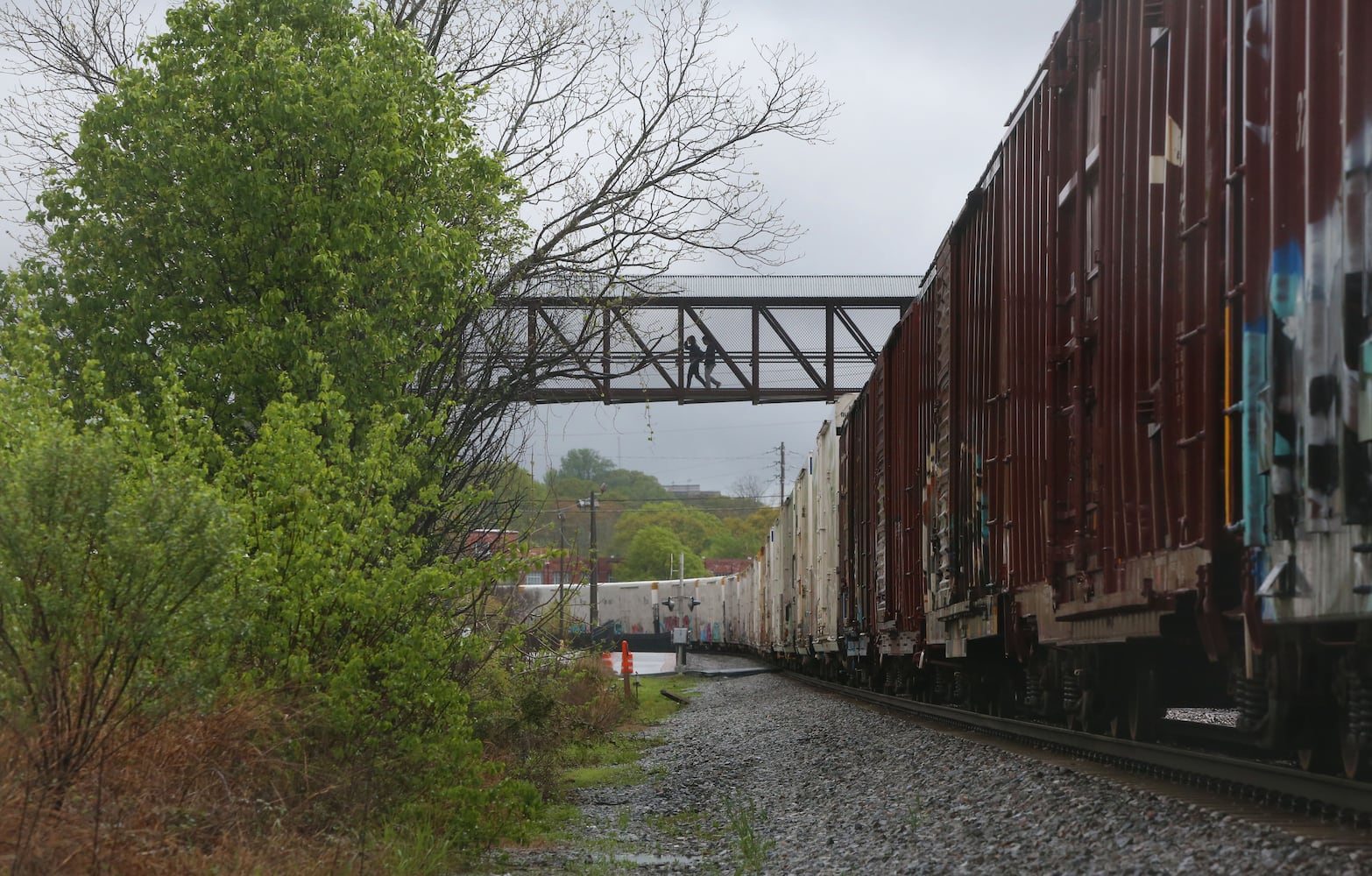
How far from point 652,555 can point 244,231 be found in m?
110

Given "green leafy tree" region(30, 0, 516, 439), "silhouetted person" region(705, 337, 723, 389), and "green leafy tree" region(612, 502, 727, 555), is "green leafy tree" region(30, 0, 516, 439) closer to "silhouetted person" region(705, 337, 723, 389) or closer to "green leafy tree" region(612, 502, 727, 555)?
"silhouetted person" region(705, 337, 723, 389)

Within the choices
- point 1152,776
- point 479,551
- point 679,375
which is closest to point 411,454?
point 1152,776

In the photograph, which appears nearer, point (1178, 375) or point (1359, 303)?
point (1359, 303)

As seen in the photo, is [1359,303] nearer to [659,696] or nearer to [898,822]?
[898,822]

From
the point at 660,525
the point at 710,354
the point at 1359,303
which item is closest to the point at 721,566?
the point at 660,525

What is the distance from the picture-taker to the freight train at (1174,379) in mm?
4383

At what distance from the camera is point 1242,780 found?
6.64m

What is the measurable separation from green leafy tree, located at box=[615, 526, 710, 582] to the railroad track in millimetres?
107292

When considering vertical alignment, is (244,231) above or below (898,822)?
above

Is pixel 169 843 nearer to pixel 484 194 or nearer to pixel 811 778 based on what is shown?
pixel 811 778

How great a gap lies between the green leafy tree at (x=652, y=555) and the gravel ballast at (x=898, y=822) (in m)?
105

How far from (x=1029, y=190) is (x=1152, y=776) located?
3.84 meters

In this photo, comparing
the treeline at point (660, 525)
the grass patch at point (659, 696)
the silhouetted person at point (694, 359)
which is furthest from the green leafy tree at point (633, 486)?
the silhouetted person at point (694, 359)

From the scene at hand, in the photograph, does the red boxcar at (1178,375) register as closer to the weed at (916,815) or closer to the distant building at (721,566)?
the weed at (916,815)
